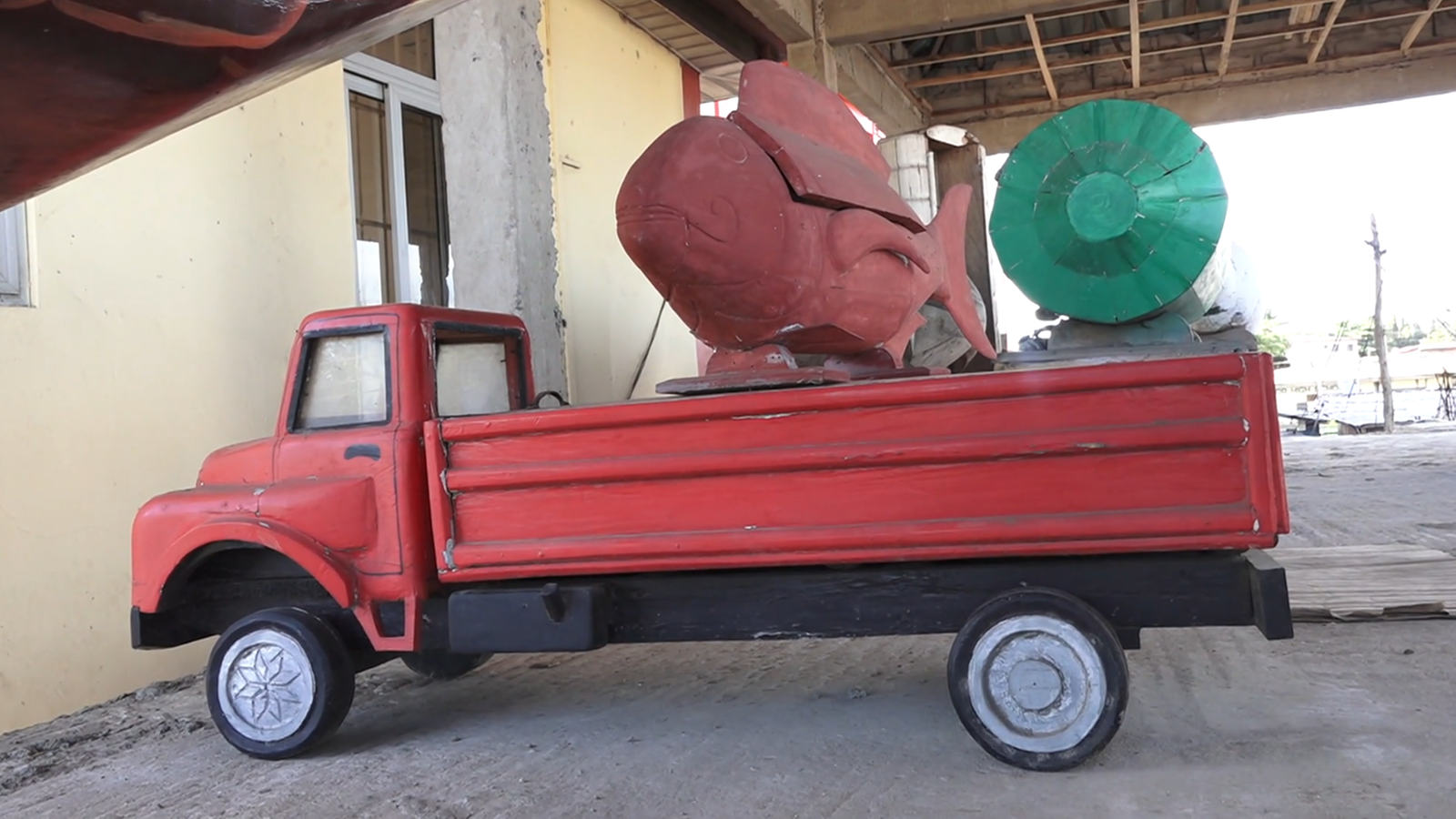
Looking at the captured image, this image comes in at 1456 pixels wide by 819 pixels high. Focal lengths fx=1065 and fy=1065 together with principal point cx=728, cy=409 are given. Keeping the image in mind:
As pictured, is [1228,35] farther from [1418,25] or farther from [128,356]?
[128,356]

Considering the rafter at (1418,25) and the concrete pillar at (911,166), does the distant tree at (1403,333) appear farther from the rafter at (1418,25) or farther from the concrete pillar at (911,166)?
the concrete pillar at (911,166)

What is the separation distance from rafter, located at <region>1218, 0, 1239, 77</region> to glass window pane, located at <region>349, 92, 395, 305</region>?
7.95m

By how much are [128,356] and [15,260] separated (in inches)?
22.6

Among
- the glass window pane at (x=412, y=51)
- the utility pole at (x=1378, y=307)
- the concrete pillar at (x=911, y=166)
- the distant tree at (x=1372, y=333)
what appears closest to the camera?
the glass window pane at (x=412, y=51)

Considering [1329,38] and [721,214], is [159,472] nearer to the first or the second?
[721,214]

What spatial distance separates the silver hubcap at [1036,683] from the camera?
2703 millimetres

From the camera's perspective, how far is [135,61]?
55 cm

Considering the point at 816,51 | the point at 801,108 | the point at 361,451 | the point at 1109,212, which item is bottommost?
the point at 361,451

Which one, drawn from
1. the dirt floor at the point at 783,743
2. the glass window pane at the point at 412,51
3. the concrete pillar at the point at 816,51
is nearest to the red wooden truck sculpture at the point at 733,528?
the dirt floor at the point at 783,743

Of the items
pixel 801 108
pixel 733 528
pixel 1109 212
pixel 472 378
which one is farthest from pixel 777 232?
pixel 1109 212

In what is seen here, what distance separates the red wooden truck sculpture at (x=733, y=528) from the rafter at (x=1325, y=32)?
30.1 ft

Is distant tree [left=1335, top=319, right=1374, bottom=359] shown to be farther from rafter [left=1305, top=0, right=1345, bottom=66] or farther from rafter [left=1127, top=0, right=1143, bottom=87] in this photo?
rafter [left=1127, top=0, right=1143, bottom=87]

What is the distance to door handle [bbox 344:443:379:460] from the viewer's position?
10.9 ft

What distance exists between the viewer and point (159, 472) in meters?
4.45
